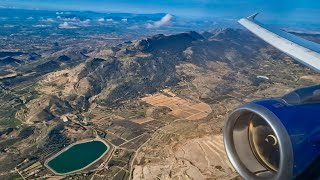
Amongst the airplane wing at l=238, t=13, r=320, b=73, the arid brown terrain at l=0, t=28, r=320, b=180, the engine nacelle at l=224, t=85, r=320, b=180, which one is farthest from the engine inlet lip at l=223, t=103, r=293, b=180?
the arid brown terrain at l=0, t=28, r=320, b=180

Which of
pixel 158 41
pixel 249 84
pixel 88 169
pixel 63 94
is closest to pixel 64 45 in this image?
pixel 158 41

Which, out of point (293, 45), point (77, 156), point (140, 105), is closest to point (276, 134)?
point (293, 45)

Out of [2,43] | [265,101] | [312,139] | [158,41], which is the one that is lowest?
[2,43]

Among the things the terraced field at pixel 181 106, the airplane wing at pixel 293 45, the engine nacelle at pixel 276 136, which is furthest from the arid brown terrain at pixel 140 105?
the engine nacelle at pixel 276 136

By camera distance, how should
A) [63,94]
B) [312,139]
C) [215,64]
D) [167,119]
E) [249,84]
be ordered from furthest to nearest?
[215,64], [249,84], [63,94], [167,119], [312,139]

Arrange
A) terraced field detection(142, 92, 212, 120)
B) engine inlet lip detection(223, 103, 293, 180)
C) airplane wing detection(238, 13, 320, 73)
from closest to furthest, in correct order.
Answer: engine inlet lip detection(223, 103, 293, 180) → airplane wing detection(238, 13, 320, 73) → terraced field detection(142, 92, 212, 120)

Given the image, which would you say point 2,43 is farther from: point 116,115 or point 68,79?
point 116,115

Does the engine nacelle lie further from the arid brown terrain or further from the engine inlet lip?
the arid brown terrain
